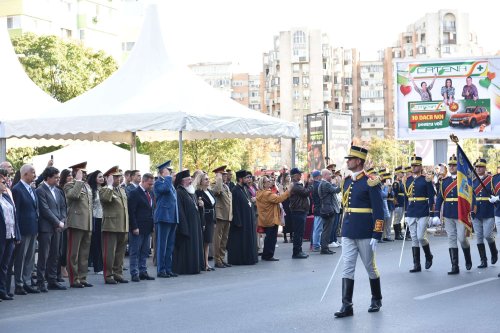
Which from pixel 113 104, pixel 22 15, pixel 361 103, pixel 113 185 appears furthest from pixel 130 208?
pixel 361 103

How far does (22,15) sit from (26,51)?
32.2 meters

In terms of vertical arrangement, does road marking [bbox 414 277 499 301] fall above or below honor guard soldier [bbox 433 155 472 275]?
below

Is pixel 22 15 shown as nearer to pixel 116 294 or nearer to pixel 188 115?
pixel 188 115

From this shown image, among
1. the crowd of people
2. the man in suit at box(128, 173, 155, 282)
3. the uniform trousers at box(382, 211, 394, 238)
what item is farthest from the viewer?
the uniform trousers at box(382, 211, 394, 238)

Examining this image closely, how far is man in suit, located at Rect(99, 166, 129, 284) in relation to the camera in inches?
621

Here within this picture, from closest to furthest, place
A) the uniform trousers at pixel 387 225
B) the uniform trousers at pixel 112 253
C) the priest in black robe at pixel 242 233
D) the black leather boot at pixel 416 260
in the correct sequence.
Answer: the uniform trousers at pixel 112 253 → the black leather boot at pixel 416 260 → the priest in black robe at pixel 242 233 → the uniform trousers at pixel 387 225

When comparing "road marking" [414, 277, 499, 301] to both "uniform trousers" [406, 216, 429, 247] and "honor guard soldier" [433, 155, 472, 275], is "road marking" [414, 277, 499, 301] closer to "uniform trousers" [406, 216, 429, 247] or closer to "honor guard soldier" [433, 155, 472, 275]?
"honor guard soldier" [433, 155, 472, 275]

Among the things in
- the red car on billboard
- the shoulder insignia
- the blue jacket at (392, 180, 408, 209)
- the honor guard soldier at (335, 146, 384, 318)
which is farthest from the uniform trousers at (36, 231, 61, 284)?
the red car on billboard

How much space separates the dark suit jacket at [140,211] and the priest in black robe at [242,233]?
124 inches

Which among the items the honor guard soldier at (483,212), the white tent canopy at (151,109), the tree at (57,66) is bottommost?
the honor guard soldier at (483,212)

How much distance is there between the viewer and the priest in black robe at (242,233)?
19.2 metres

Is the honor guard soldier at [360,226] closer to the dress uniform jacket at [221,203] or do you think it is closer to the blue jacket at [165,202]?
the blue jacket at [165,202]

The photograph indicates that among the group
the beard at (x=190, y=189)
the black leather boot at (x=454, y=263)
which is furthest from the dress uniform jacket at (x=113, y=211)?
the black leather boot at (x=454, y=263)

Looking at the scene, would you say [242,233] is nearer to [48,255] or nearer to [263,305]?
[48,255]
